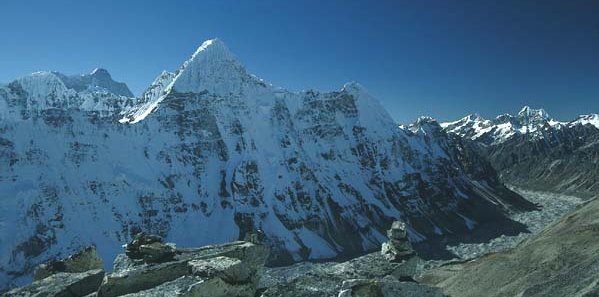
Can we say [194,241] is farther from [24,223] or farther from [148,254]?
[148,254]

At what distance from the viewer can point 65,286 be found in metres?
29.8

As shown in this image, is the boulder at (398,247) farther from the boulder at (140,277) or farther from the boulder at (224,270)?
the boulder at (140,277)

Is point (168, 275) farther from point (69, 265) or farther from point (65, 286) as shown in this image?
point (69, 265)

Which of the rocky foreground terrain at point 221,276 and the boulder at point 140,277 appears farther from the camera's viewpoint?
the boulder at point 140,277

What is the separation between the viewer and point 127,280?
2644 centimetres

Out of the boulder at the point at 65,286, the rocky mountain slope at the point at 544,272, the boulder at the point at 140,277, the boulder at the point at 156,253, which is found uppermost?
the boulder at the point at 156,253

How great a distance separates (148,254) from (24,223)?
16662cm

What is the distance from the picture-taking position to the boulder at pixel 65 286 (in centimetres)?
2901

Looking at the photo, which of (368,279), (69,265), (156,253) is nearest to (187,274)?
(156,253)

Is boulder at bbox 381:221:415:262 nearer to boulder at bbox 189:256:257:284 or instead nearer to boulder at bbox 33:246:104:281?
boulder at bbox 189:256:257:284

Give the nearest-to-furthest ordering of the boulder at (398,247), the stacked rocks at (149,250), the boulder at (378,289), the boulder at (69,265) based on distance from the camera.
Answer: the boulder at (378,289), the stacked rocks at (149,250), the boulder at (398,247), the boulder at (69,265)

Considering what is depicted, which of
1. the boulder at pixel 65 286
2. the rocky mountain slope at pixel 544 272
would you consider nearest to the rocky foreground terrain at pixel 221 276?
the boulder at pixel 65 286

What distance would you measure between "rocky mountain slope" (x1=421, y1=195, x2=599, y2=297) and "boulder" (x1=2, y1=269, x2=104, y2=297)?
1026 inches

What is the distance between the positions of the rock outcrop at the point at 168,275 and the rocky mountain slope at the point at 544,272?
1697cm
